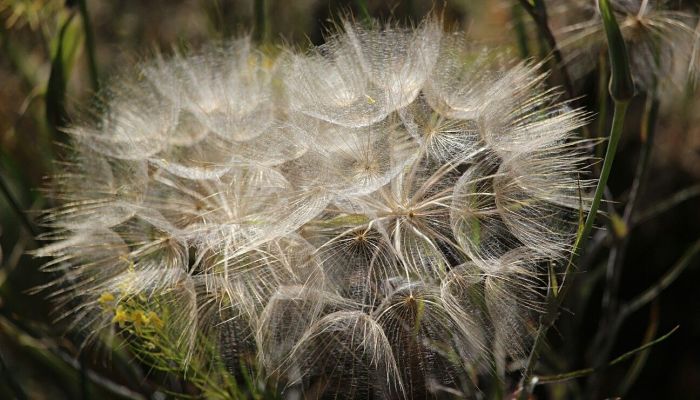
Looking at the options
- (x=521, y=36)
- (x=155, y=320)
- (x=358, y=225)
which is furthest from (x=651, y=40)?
(x=155, y=320)

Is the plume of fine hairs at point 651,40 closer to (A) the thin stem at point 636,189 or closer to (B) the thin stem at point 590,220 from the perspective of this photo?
(A) the thin stem at point 636,189

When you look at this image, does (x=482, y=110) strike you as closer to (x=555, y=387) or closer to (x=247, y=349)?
(x=247, y=349)

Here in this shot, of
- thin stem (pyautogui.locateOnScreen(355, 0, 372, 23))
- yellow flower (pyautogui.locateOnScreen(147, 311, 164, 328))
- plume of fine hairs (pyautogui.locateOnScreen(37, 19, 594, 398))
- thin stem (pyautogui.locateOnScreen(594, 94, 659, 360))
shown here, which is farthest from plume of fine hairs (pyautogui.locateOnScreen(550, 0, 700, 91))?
yellow flower (pyautogui.locateOnScreen(147, 311, 164, 328))

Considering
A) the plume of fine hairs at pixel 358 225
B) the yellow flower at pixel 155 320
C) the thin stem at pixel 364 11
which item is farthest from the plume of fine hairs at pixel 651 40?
the yellow flower at pixel 155 320

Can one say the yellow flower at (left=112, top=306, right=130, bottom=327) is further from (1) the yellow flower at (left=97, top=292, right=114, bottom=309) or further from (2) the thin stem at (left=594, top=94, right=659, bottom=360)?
(2) the thin stem at (left=594, top=94, right=659, bottom=360)

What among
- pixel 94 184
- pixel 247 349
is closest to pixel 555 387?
pixel 247 349

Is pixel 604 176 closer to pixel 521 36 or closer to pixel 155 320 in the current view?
pixel 521 36

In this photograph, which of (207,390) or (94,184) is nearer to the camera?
(207,390)
